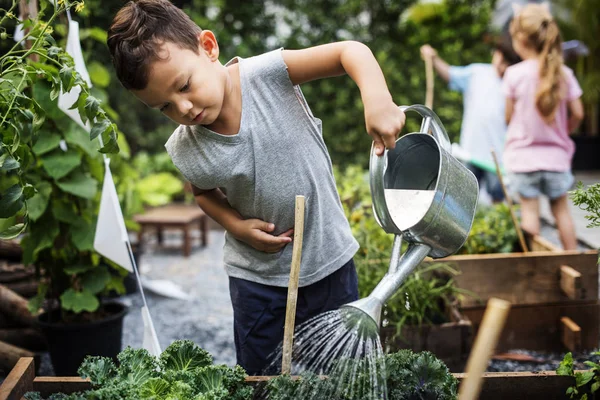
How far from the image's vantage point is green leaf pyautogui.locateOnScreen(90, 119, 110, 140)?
1475 millimetres

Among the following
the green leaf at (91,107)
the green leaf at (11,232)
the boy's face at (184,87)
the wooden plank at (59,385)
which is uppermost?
the boy's face at (184,87)

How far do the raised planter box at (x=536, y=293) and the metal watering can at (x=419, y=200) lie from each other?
1385 millimetres

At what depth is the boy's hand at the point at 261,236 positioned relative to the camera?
1682 millimetres

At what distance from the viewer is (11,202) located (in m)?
1.36

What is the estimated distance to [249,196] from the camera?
5.59 ft

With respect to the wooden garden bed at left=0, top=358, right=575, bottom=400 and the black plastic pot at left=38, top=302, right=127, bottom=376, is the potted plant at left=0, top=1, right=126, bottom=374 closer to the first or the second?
the black plastic pot at left=38, top=302, right=127, bottom=376

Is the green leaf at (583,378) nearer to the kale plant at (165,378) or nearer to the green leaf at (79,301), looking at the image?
the kale plant at (165,378)

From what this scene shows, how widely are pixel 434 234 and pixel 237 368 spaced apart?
22.4 inches

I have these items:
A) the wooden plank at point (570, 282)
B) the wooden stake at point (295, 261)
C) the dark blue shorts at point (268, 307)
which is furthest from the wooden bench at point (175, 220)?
the wooden stake at point (295, 261)

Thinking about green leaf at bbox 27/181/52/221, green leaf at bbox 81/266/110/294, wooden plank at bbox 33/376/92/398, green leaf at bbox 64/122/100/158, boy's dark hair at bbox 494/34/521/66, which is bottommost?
wooden plank at bbox 33/376/92/398

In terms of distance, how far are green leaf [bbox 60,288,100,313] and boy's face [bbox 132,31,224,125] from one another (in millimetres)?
1378

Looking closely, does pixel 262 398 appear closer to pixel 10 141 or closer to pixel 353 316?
pixel 353 316

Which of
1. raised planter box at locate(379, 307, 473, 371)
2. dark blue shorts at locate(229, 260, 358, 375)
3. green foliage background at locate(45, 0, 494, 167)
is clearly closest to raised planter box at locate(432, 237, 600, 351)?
raised planter box at locate(379, 307, 473, 371)

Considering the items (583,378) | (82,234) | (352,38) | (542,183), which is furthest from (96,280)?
(352,38)
